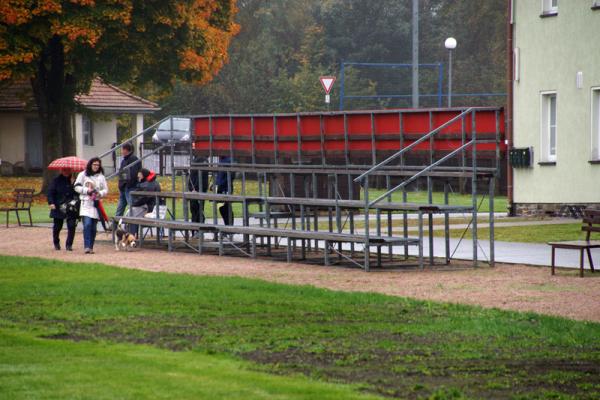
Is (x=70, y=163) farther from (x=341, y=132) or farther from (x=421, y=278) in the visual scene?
(x=421, y=278)

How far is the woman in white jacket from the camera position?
23.5m

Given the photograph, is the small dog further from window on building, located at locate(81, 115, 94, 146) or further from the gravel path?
window on building, located at locate(81, 115, 94, 146)

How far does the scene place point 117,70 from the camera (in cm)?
4478

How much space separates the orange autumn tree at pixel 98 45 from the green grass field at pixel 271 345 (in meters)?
24.0

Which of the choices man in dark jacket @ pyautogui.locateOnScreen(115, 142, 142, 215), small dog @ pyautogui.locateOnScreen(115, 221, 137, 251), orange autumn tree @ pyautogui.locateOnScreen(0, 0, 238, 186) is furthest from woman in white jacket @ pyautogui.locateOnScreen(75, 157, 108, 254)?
orange autumn tree @ pyautogui.locateOnScreen(0, 0, 238, 186)

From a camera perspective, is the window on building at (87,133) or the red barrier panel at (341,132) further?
the window on building at (87,133)

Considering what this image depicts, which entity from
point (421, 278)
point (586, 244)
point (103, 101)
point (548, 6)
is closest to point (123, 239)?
point (421, 278)

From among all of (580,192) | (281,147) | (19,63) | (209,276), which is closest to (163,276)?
(209,276)

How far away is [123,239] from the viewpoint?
24.5 m

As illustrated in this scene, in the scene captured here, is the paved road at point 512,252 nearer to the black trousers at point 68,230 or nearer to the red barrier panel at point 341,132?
the red barrier panel at point 341,132

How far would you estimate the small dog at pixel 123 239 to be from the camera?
2442cm

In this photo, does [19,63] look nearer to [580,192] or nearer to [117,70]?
[117,70]

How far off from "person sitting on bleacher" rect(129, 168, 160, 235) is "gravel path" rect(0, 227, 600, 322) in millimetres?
1824

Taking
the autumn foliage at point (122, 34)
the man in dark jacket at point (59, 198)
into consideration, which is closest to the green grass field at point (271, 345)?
the man in dark jacket at point (59, 198)
